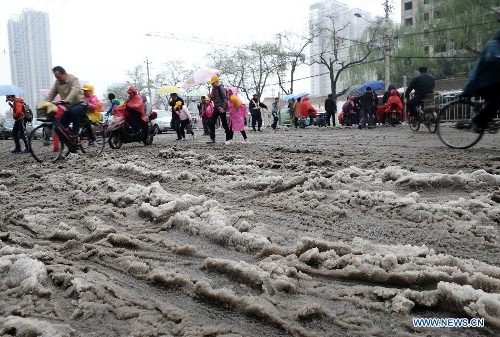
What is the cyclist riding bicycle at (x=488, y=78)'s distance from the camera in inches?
173

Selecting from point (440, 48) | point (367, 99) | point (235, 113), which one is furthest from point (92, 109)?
point (440, 48)

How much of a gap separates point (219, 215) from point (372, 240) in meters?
1.08

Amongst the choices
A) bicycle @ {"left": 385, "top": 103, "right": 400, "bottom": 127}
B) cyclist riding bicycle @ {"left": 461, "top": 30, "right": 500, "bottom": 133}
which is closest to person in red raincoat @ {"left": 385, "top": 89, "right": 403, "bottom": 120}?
bicycle @ {"left": 385, "top": 103, "right": 400, "bottom": 127}

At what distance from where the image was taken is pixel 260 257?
7.35 feet

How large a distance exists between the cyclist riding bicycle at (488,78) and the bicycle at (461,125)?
405mm

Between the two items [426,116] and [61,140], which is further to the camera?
[426,116]

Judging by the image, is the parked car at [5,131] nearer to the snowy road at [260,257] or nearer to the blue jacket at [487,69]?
the snowy road at [260,257]

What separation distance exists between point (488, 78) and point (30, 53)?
56.1 m

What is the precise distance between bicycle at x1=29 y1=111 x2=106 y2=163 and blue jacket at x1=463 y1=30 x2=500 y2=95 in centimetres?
660

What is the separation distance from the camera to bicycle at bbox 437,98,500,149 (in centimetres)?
574

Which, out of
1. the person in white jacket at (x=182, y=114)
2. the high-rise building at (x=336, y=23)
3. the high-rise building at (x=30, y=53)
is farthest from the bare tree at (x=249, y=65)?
the person in white jacket at (x=182, y=114)

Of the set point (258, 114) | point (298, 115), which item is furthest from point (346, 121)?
point (258, 114)

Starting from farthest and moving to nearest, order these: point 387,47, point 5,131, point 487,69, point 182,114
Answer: point 387,47, point 5,131, point 182,114, point 487,69

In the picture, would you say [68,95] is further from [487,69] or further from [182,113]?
[487,69]
